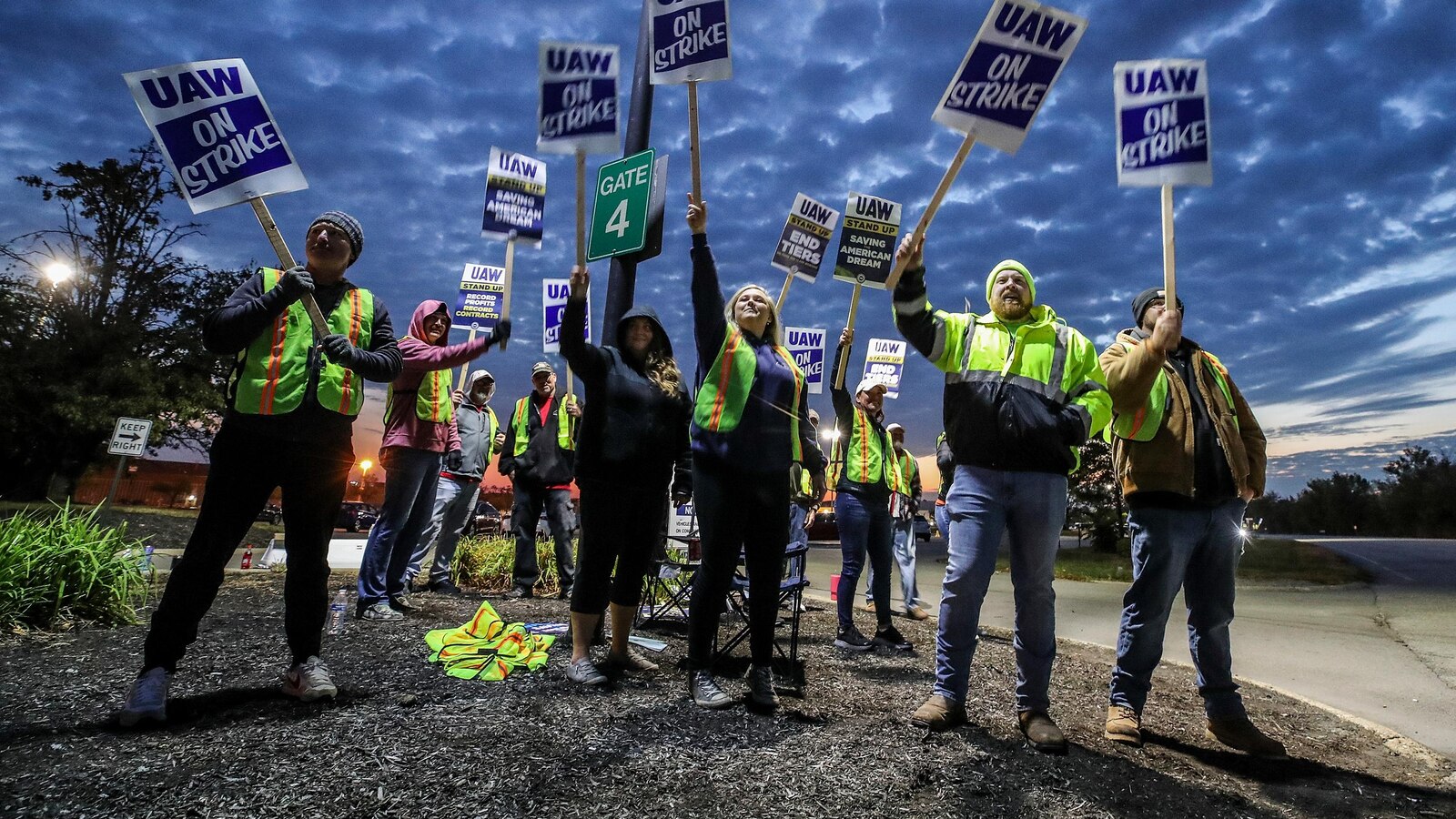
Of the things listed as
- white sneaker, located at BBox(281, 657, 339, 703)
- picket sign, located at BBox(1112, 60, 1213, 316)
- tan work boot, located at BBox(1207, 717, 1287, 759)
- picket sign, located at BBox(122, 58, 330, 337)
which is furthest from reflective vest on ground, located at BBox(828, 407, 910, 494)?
picket sign, located at BBox(122, 58, 330, 337)

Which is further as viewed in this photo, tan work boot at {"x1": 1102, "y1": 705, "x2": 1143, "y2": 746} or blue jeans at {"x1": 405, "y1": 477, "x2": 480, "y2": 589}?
blue jeans at {"x1": 405, "y1": 477, "x2": 480, "y2": 589}

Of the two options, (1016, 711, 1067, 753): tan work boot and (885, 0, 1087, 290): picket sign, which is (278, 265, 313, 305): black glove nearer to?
(885, 0, 1087, 290): picket sign

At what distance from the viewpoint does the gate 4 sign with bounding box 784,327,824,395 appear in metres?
7.90

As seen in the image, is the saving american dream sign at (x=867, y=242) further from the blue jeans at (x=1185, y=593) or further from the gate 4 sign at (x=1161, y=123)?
the blue jeans at (x=1185, y=593)

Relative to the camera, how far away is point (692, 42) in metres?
3.94

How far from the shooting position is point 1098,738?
3121 millimetres

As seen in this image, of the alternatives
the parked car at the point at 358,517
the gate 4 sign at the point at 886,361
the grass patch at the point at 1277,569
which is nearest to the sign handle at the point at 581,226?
the gate 4 sign at the point at 886,361

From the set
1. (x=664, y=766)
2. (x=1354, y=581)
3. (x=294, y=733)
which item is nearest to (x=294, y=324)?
(x=294, y=733)

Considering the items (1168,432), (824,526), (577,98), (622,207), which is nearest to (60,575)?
(622,207)

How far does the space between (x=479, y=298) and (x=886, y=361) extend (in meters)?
4.61

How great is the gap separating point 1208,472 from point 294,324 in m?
3.79

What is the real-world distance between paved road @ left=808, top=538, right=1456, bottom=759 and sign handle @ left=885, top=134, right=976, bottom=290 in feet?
9.19

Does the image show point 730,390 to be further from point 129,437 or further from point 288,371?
point 129,437

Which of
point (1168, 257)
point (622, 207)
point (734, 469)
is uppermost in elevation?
point (622, 207)
